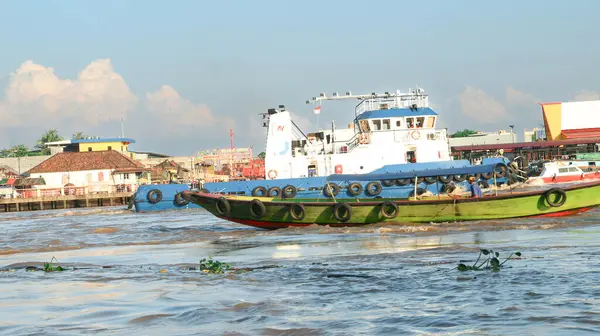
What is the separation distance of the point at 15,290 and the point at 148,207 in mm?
26454

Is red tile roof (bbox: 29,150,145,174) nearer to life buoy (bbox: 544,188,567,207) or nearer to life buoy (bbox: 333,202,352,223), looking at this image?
life buoy (bbox: 333,202,352,223)

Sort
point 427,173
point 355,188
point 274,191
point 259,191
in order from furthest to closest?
1. point 259,191
2. point 274,191
3. point 355,188
4. point 427,173

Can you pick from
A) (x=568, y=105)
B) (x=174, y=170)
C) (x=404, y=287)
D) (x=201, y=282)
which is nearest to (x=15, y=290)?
(x=201, y=282)

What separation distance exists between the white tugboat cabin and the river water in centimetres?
1524

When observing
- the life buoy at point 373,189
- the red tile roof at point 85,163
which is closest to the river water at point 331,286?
the life buoy at point 373,189

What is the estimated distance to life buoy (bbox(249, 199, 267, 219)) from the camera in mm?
23203

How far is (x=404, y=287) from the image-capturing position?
11578 mm

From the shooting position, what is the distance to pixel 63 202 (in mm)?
58375

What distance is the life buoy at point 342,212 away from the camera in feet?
73.8

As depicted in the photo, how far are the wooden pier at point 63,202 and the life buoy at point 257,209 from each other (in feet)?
116

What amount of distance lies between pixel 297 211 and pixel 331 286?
10.9 meters

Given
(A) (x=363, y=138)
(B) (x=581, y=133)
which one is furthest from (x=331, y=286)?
(B) (x=581, y=133)

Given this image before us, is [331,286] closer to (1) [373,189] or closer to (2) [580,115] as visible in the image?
(1) [373,189]

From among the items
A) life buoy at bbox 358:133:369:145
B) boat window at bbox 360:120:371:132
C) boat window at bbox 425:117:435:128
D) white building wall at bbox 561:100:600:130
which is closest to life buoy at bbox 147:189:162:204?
life buoy at bbox 358:133:369:145
